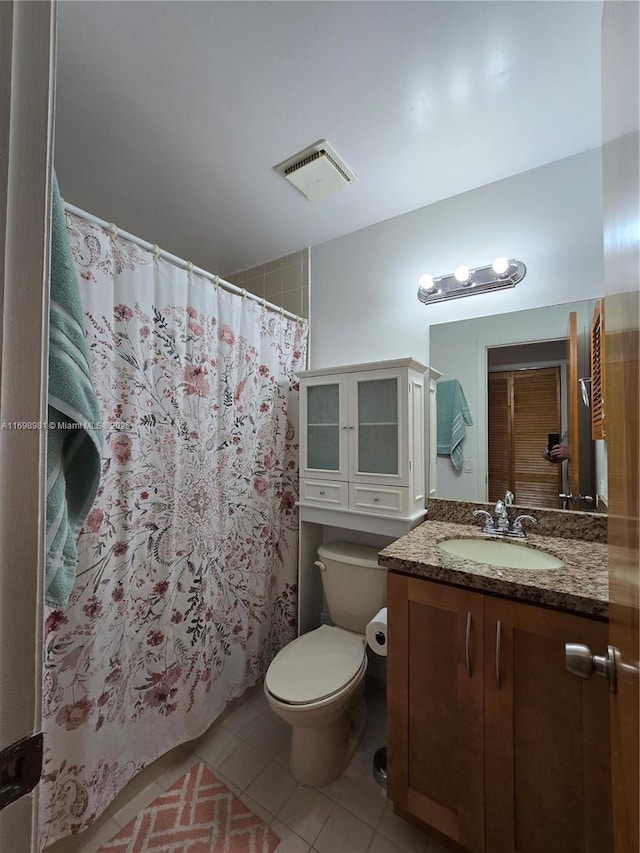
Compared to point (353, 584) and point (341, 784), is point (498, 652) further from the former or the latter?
point (341, 784)

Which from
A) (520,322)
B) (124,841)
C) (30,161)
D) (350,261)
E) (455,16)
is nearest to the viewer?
(30,161)

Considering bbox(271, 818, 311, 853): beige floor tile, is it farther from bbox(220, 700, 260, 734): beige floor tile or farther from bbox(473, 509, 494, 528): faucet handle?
bbox(473, 509, 494, 528): faucet handle

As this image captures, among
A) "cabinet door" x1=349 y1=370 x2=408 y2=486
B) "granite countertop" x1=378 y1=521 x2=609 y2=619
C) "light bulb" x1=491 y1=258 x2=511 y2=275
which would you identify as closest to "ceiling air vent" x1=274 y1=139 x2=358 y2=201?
"light bulb" x1=491 y1=258 x2=511 y2=275

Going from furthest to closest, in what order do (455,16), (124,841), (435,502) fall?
(435,502) → (124,841) → (455,16)

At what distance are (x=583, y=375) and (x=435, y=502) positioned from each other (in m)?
0.76

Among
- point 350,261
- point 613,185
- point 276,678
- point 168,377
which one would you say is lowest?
point 276,678

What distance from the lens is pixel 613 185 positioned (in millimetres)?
549

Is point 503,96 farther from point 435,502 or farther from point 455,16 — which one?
point 435,502

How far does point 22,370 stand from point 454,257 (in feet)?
5.50

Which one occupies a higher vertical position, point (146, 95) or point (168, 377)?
point (146, 95)

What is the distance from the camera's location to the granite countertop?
0.82m

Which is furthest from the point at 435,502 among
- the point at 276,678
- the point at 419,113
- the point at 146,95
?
the point at 146,95

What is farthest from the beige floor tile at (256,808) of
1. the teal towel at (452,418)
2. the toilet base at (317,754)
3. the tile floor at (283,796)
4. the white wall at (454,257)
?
the white wall at (454,257)

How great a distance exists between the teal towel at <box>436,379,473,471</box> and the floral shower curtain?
2.67ft
